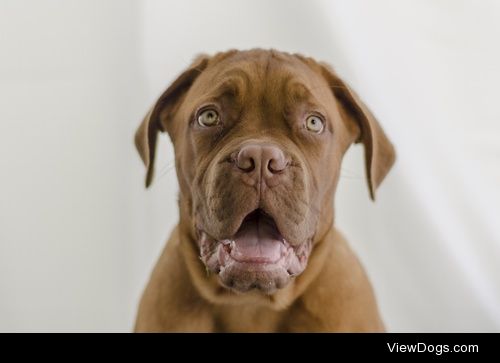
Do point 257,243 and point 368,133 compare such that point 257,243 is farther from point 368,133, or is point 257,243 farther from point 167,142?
point 167,142

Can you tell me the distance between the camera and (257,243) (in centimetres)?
183

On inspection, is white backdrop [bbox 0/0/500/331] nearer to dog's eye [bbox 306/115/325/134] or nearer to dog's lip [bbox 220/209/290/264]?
dog's eye [bbox 306/115/325/134]

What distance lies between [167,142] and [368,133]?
Result: 74 centimetres

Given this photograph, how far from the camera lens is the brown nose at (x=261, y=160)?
5.60 feet

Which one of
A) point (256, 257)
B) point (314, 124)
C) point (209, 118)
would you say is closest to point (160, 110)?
point (209, 118)

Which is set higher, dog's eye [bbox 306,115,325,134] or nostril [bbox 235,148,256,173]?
dog's eye [bbox 306,115,325,134]

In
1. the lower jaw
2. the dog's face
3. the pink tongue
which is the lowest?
the lower jaw

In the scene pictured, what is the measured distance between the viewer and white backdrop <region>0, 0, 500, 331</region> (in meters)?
2.30

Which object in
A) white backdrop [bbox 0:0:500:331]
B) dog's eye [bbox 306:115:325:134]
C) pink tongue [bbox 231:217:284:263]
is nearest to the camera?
pink tongue [bbox 231:217:284:263]

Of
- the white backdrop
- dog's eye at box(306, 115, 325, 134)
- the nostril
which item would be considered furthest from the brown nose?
the white backdrop

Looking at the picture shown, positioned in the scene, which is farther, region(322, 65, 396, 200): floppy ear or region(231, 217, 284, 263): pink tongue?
region(322, 65, 396, 200): floppy ear
